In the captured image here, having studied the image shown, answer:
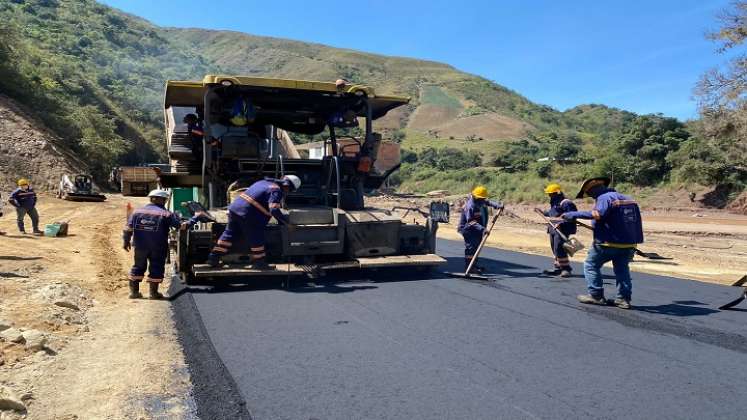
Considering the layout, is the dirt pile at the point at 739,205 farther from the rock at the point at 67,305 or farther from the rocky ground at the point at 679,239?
the rock at the point at 67,305

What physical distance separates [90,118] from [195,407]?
31494 mm

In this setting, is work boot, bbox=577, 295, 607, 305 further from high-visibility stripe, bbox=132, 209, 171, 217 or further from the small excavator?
the small excavator

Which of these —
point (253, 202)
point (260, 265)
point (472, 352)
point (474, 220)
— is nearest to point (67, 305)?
point (260, 265)

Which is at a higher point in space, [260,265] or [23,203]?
[23,203]

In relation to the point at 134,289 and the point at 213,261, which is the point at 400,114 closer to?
the point at 213,261

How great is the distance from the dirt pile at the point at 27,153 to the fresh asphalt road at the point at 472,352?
69.2ft

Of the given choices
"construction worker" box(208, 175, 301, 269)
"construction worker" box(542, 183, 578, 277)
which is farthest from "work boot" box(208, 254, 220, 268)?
"construction worker" box(542, 183, 578, 277)

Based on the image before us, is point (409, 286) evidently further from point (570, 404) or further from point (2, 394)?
point (2, 394)

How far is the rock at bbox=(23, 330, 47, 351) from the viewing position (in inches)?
166

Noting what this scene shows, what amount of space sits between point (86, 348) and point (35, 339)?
0.37 meters

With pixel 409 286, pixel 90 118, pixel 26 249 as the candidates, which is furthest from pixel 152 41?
pixel 409 286

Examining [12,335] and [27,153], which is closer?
[12,335]

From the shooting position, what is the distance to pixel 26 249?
1003 centimetres

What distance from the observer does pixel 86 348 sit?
4473 millimetres
